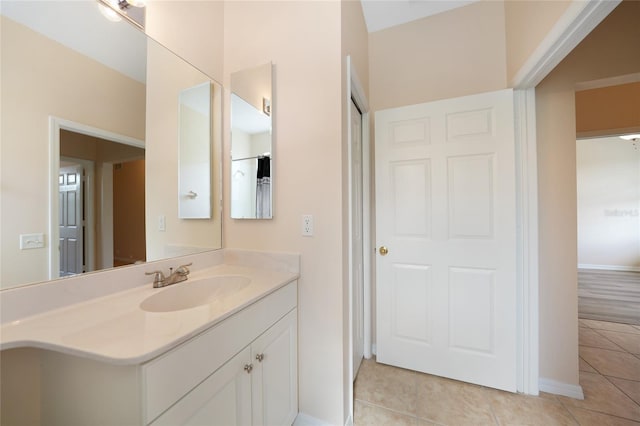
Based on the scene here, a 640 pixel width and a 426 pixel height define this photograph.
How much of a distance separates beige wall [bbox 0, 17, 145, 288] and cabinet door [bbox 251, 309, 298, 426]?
0.82 metres

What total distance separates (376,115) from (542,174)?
1211mm

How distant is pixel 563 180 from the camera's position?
59.6 inches

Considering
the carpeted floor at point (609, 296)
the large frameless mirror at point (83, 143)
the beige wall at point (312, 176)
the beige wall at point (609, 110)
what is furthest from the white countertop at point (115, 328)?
the carpeted floor at point (609, 296)

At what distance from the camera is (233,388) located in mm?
842

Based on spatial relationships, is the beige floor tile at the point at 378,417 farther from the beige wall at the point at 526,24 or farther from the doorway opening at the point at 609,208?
the doorway opening at the point at 609,208

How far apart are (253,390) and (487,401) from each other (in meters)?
1.54

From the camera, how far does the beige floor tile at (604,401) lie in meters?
1.38

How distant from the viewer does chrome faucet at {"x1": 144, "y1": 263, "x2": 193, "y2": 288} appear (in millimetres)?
1064

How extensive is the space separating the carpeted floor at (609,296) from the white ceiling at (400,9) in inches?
139

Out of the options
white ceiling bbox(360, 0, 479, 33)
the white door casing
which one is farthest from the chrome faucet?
white ceiling bbox(360, 0, 479, 33)

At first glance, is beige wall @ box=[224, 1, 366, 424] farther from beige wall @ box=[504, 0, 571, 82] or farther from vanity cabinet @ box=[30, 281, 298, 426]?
beige wall @ box=[504, 0, 571, 82]

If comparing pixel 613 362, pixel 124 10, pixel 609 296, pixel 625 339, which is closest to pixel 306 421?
pixel 124 10

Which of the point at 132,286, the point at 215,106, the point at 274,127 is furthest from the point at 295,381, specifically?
the point at 215,106

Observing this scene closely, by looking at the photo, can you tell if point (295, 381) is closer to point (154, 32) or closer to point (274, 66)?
point (274, 66)
